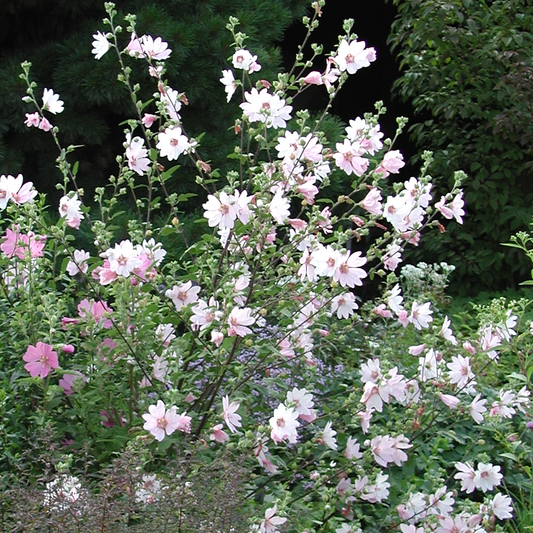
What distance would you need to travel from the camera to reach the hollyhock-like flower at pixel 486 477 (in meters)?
2.24

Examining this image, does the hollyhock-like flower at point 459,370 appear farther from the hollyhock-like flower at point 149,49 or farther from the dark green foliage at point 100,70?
the dark green foliage at point 100,70

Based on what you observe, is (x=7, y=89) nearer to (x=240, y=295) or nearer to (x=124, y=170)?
(x=124, y=170)

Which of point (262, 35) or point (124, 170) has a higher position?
point (262, 35)

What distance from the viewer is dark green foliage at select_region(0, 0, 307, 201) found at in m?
4.25

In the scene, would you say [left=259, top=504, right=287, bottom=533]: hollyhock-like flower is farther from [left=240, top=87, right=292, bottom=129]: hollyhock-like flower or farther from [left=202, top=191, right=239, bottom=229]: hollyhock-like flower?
[left=240, top=87, right=292, bottom=129]: hollyhock-like flower

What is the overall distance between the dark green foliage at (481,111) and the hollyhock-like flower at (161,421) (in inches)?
177

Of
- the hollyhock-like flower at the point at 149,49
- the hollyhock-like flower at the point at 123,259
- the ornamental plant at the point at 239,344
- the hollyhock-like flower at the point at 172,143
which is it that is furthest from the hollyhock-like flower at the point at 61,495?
the hollyhock-like flower at the point at 149,49

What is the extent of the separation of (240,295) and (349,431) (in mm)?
→ 972

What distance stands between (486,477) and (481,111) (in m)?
4.47

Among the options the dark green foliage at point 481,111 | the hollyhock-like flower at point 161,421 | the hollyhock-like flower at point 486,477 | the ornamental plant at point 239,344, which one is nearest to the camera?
the hollyhock-like flower at point 161,421

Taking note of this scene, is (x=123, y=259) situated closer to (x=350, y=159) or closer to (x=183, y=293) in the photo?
(x=183, y=293)

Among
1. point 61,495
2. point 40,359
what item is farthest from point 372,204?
point 61,495

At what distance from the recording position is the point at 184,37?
4.24 meters

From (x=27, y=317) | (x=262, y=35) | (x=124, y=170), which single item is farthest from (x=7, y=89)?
(x=27, y=317)
